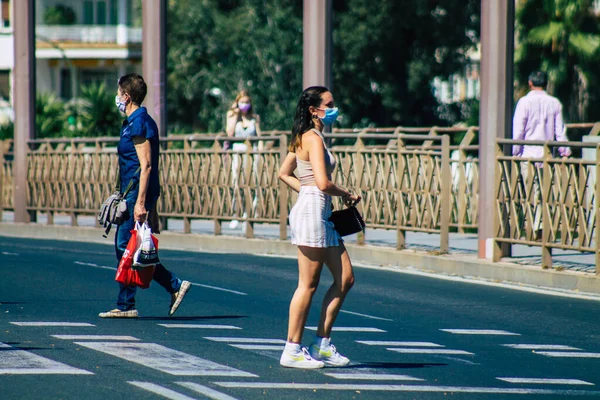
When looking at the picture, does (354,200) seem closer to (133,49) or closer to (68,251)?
(68,251)

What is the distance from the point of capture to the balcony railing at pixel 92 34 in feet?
245

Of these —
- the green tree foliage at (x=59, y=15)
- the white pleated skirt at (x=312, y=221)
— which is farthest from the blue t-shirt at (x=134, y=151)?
the green tree foliage at (x=59, y=15)

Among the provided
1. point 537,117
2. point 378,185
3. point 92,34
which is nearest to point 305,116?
point 537,117

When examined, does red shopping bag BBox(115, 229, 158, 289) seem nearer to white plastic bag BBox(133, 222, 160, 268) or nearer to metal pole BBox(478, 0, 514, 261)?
white plastic bag BBox(133, 222, 160, 268)

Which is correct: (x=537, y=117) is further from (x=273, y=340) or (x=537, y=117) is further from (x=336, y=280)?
(x=336, y=280)

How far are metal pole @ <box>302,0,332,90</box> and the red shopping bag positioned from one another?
795cm

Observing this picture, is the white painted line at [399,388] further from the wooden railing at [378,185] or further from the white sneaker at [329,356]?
the wooden railing at [378,185]

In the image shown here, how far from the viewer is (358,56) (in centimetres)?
5094

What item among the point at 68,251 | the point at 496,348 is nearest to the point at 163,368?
the point at 496,348

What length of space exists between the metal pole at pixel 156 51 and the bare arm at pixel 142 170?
→ 394 inches

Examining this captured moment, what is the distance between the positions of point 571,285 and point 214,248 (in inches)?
246

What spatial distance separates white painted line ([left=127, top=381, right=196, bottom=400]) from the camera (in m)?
7.11

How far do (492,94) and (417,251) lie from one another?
2059mm

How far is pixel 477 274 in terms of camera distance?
14.4 meters
